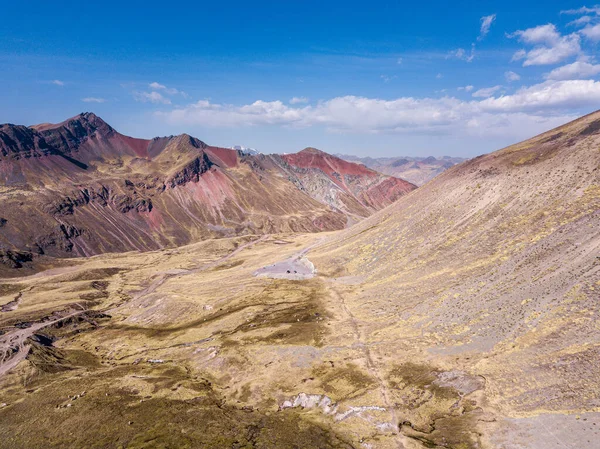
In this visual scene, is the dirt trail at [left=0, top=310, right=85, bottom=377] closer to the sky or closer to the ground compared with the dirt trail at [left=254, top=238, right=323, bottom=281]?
closer to the ground

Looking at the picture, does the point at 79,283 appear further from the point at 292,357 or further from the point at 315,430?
the point at 315,430

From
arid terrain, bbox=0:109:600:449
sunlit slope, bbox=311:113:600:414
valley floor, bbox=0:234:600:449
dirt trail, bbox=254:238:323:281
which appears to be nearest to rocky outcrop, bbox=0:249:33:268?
arid terrain, bbox=0:109:600:449

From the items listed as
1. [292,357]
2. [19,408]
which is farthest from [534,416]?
[19,408]

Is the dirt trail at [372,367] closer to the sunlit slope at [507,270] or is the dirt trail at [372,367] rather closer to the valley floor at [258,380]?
the valley floor at [258,380]

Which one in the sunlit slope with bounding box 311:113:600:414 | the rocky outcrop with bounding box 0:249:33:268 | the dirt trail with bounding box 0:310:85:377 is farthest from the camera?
the rocky outcrop with bounding box 0:249:33:268

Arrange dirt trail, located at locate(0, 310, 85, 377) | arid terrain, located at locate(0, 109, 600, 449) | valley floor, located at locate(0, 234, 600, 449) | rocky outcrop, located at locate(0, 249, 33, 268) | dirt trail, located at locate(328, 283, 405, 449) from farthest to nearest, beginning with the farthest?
rocky outcrop, located at locate(0, 249, 33, 268) → dirt trail, located at locate(0, 310, 85, 377) → dirt trail, located at locate(328, 283, 405, 449) → arid terrain, located at locate(0, 109, 600, 449) → valley floor, located at locate(0, 234, 600, 449)

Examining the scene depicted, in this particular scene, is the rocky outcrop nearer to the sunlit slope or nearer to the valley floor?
the valley floor

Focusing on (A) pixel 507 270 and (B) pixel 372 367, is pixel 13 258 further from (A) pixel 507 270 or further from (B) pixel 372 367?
(A) pixel 507 270

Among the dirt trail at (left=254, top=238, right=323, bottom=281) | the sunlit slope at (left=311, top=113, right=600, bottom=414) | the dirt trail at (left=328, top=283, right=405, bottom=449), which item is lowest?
the dirt trail at (left=328, top=283, right=405, bottom=449)
